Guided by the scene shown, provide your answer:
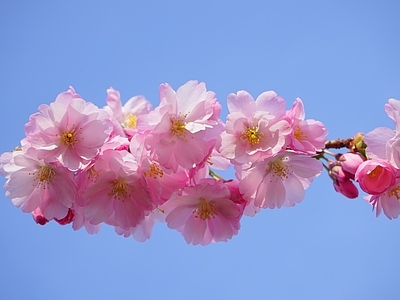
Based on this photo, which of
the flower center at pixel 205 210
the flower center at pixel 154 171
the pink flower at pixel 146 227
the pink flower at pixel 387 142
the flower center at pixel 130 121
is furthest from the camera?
the flower center at pixel 130 121

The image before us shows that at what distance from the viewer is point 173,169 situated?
187 cm

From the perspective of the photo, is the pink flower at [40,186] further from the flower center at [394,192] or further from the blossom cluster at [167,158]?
the flower center at [394,192]

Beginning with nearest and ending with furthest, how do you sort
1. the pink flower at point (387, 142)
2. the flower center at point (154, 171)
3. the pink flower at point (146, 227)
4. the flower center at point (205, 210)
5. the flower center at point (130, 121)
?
the pink flower at point (387, 142)
the flower center at point (154, 171)
the flower center at point (205, 210)
the pink flower at point (146, 227)
the flower center at point (130, 121)

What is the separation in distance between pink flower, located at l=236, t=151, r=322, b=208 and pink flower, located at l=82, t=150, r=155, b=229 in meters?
0.42

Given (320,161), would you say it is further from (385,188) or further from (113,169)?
(113,169)

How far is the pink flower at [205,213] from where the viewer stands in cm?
193

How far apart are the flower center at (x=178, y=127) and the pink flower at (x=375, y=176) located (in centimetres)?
73

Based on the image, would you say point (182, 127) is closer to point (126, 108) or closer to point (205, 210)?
point (205, 210)

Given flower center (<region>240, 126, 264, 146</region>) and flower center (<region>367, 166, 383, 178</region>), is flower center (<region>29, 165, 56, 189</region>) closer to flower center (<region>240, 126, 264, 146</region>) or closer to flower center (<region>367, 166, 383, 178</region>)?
flower center (<region>240, 126, 264, 146</region>)

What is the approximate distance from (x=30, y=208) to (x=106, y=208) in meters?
0.34

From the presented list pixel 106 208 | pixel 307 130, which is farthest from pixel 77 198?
pixel 307 130

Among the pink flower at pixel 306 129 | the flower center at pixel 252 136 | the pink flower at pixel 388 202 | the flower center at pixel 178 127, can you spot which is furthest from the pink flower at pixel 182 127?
the pink flower at pixel 388 202

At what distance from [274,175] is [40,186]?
102 centimetres

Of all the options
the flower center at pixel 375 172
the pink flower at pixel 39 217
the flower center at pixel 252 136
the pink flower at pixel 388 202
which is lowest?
the pink flower at pixel 388 202
